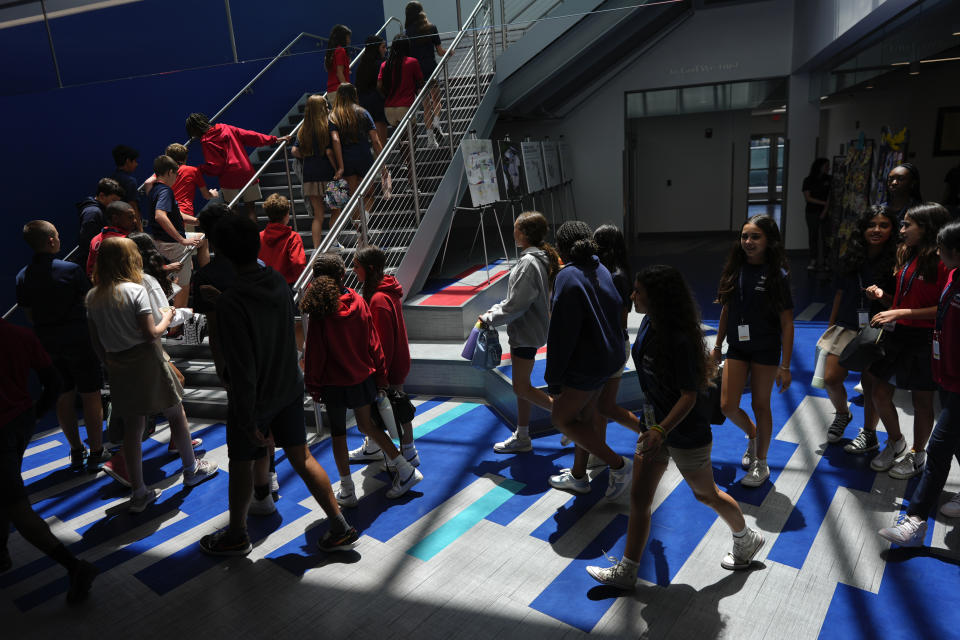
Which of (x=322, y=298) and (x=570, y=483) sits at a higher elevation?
(x=322, y=298)

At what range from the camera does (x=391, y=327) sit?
376 centimetres

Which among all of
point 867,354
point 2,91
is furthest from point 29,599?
point 2,91

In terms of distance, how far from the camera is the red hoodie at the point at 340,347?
3.28 m

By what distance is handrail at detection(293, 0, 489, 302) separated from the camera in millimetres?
4930

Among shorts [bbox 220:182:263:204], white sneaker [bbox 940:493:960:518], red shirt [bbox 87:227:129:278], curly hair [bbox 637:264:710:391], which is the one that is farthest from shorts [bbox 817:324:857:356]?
shorts [bbox 220:182:263:204]

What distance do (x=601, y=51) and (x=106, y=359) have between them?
8.21 m

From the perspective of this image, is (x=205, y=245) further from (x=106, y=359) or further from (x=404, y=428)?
(x=404, y=428)

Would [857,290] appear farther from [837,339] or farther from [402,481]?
[402,481]

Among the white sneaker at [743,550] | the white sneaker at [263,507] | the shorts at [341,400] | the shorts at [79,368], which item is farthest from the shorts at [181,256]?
the white sneaker at [743,550]

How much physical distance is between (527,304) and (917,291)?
2140mm

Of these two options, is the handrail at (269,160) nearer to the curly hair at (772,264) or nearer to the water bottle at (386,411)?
the water bottle at (386,411)

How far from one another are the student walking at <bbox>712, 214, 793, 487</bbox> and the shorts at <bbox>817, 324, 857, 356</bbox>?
0.69 m

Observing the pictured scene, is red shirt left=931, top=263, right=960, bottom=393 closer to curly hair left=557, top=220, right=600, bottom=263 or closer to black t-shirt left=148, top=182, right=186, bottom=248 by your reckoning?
curly hair left=557, top=220, right=600, bottom=263

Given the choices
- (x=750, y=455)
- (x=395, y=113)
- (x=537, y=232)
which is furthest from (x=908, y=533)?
(x=395, y=113)
